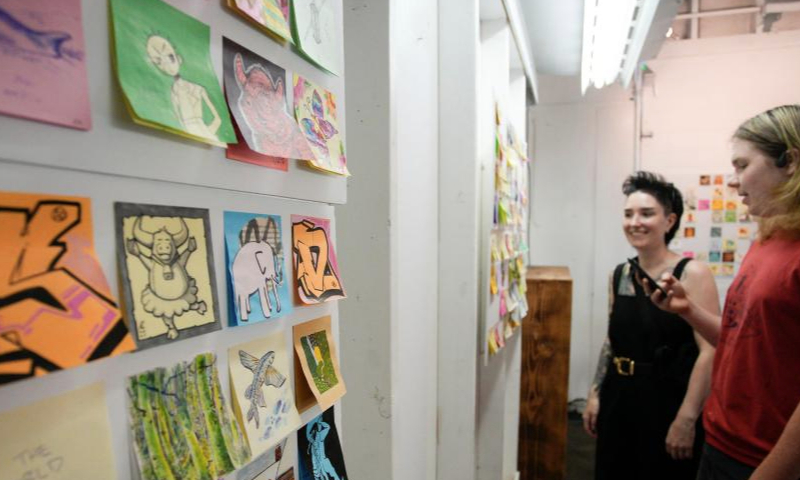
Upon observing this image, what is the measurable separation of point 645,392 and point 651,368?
102mm

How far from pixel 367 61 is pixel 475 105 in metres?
0.51

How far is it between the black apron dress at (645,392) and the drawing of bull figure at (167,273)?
178 centimetres

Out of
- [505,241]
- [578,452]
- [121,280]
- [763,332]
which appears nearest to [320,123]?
[121,280]

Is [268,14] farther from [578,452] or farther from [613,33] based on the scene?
[578,452]

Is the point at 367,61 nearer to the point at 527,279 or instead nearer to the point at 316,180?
the point at 316,180

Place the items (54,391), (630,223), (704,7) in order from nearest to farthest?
(54,391) → (630,223) → (704,7)

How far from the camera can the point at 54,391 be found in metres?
0.28

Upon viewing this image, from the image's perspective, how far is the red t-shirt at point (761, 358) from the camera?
3.35ft

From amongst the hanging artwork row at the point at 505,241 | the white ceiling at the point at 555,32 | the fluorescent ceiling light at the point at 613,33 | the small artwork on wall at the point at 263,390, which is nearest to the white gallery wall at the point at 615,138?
the white ceiling at the point at 555,32

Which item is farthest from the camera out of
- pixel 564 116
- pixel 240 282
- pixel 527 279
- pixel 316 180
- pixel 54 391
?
pixel 564 116

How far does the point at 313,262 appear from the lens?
56 centimetres

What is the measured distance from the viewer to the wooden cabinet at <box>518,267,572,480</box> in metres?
2.54

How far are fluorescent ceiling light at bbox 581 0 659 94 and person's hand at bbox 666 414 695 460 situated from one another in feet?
4.86

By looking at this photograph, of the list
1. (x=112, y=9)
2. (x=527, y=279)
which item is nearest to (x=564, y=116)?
(x=527, y=279)
